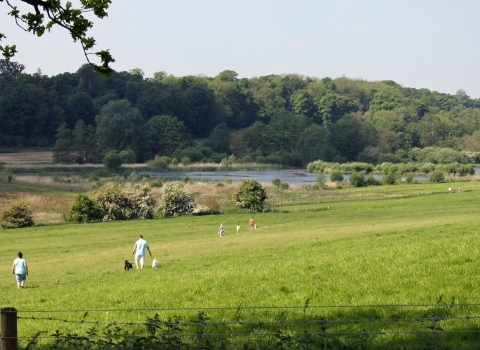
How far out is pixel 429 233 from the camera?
29.1m

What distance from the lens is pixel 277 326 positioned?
11.5 m

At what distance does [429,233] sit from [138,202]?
38078 mm

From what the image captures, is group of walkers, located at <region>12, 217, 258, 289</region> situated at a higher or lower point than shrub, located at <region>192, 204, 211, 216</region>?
higher

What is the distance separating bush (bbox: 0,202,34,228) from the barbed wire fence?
43485 millimetres

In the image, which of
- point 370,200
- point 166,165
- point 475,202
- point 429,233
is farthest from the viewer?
point 166,165

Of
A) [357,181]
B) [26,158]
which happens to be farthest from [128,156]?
[357,181]

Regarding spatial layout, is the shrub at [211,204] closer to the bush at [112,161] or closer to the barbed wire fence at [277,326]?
the barbed wire fence at [277,326]

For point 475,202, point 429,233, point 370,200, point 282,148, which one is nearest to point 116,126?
point 282,148

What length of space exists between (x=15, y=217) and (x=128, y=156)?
330 feet

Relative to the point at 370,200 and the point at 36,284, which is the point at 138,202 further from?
the point at 36,284

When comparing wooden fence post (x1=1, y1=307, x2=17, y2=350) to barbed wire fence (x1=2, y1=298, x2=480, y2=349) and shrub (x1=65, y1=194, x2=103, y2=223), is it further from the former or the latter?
shrub (x1=65, y1=194, x2=103, y2=223)

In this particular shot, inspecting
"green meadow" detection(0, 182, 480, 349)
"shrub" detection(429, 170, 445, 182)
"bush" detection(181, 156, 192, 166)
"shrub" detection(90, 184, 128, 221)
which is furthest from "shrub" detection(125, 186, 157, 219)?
"bush" detection(181, 156, 192, 166)

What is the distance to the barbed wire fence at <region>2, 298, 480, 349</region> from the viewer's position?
9.77 m

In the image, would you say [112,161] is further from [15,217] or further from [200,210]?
[15,217]
